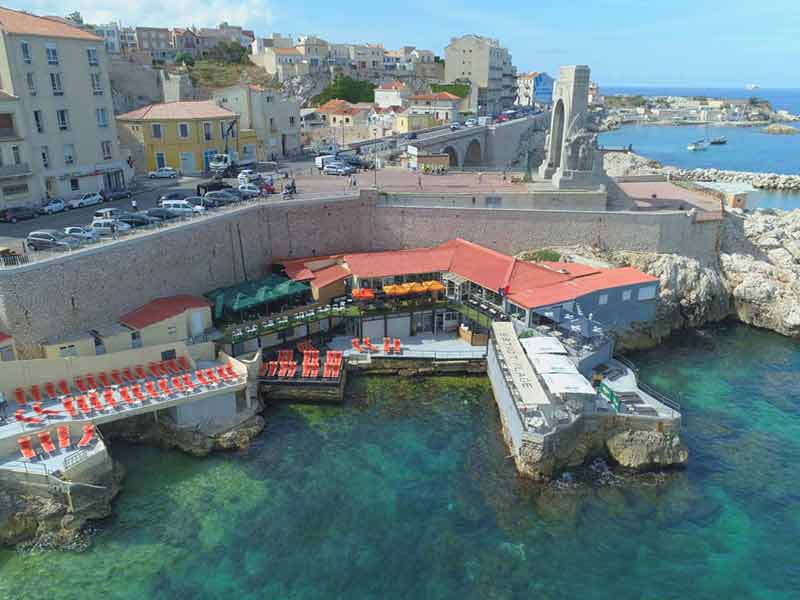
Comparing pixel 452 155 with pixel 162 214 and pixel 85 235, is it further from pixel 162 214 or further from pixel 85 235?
pixel 85 235

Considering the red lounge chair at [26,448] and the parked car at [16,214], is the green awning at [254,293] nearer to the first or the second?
the red lounge chair at [26,448]

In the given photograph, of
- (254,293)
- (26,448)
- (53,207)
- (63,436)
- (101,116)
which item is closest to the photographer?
(26,448)

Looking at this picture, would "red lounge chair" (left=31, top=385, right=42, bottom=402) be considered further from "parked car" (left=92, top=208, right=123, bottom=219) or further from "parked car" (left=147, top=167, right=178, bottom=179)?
"parked car" (left=147, top=167, right=178, bottom=179)

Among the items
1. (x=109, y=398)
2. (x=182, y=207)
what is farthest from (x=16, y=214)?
(x=109, y=398)

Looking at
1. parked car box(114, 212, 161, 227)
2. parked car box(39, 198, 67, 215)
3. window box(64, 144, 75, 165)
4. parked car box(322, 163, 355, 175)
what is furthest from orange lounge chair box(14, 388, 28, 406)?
parked car box(322, 163, 355, 175)

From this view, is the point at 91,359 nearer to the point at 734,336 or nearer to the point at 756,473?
the point at 756,473
